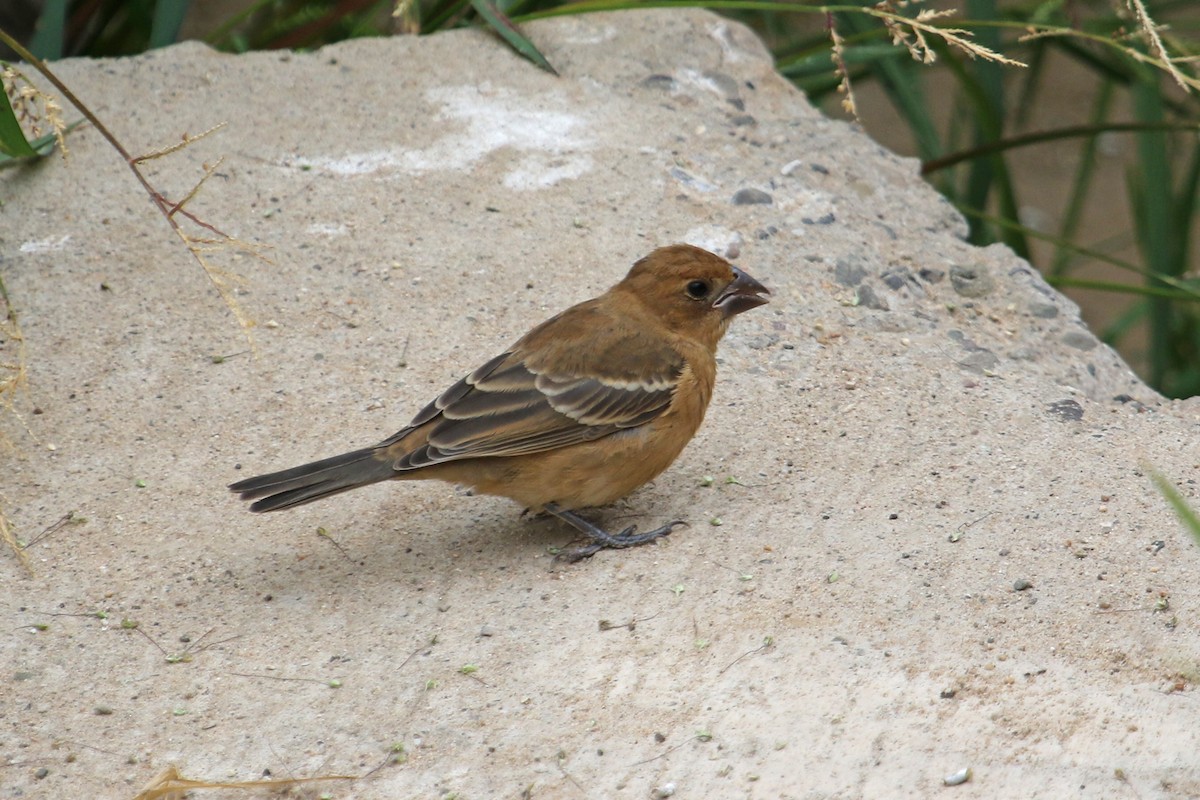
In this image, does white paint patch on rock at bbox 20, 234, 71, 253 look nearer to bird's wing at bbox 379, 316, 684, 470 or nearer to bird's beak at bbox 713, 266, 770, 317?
bird's wing at bbox 379, 316, 684, 470

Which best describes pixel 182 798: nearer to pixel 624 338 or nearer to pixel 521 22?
pixel 624 338

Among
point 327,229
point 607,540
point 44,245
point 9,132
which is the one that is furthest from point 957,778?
point 44,245

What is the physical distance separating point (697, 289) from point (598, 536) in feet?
2.55

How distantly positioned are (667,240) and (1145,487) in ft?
6.24

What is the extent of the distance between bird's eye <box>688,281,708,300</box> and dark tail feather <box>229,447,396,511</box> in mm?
1001

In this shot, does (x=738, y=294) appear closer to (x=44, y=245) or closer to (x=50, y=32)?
(x=44, y=245)

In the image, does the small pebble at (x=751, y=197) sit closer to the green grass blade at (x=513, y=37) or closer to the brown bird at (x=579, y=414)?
the green grass blade at (x=513, y=37)

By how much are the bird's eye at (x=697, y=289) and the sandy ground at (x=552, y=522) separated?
0.45 meters

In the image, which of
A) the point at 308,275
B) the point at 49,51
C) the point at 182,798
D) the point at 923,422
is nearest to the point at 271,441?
the point at 308,275

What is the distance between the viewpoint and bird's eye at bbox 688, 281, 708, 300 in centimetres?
400

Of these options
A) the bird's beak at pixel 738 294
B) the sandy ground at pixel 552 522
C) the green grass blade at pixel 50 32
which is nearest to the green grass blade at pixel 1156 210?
the sandy ground at pixel 552 522

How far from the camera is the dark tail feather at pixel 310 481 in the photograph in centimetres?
357

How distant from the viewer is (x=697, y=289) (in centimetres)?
401

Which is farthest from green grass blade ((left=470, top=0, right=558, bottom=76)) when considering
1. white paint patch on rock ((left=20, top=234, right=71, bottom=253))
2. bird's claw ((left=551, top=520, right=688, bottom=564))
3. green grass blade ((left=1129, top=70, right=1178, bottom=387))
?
bird's claw ((left=551, top=520, right=688, bottom=564))
